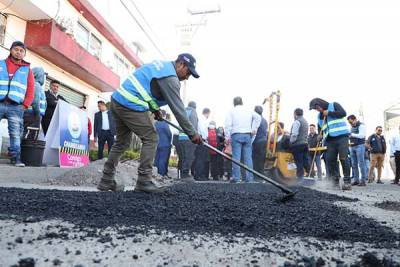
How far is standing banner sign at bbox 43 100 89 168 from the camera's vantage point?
5.23m

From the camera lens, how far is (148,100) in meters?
3.15

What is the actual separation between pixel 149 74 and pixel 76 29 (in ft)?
29.6

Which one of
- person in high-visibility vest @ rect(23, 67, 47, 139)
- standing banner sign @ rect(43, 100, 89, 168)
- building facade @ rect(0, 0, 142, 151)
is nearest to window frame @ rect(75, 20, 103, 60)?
building facade @ rect(0, 0, 142, 151)

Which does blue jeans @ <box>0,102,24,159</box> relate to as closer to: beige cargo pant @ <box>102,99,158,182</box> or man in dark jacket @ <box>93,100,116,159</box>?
beige cargo pant @ <box>102,99,158,182</box>

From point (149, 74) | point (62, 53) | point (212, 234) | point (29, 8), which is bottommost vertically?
point (212, 234)

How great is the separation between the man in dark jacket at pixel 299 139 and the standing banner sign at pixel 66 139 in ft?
13.9

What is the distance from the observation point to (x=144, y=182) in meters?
3.17

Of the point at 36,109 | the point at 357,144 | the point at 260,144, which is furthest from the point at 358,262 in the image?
the point at 357,144

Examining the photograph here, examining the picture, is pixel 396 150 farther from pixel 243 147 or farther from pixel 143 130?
pixel 143 130

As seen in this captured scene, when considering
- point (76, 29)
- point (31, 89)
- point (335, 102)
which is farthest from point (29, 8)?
point (335, 102)

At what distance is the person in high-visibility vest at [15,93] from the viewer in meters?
4.11

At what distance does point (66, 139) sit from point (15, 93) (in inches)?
56.5

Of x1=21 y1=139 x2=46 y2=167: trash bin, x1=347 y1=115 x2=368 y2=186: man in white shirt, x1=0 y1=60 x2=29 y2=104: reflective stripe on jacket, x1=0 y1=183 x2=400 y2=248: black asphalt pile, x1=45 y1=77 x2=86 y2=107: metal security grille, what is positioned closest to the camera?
x1=0 y1=183 x2=400 y2=248: black asphalt pile

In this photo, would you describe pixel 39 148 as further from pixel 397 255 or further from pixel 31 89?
pixel 397 255
